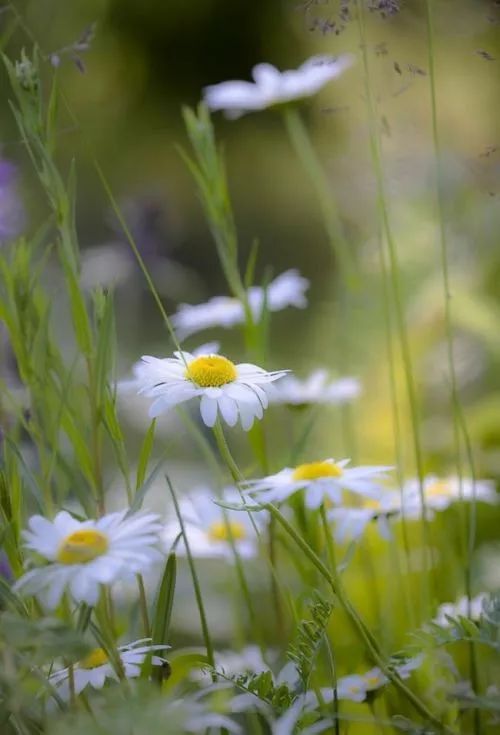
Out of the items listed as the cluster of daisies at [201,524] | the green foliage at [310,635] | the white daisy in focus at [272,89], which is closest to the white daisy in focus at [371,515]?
the cluster of daisies at [201,524]

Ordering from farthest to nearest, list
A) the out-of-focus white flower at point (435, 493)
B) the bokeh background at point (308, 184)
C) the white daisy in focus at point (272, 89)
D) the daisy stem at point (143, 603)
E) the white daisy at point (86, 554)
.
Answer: the bokeh background at point (308, 184), the white daisy in focus at point (272, 89), the out-of-focus white flower at point (435, 493), the daisy stem at point (143, 603), the white daisy at point (86, 554)

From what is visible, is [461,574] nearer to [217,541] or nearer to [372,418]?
[217,541]

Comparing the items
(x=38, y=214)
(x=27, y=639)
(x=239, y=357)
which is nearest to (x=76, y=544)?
(x=27, y=639)

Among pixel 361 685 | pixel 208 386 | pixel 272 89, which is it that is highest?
pixel 272 89

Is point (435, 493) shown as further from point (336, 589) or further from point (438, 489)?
point (336, 589)

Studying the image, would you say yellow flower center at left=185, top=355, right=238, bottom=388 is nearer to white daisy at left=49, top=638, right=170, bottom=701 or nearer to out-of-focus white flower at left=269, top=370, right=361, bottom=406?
white daisy at left=49, top=638, right=170, bottom=701

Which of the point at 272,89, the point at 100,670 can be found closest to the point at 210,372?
the point at 100,670

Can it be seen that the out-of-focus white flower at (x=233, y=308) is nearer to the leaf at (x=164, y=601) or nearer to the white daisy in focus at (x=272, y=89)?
the white daisy in focus at (x=272, y=89)

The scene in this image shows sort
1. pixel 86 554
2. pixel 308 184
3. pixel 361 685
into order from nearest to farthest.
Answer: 1. pixel 86 554
2. pixel 361 685
3. pixel 308 184
